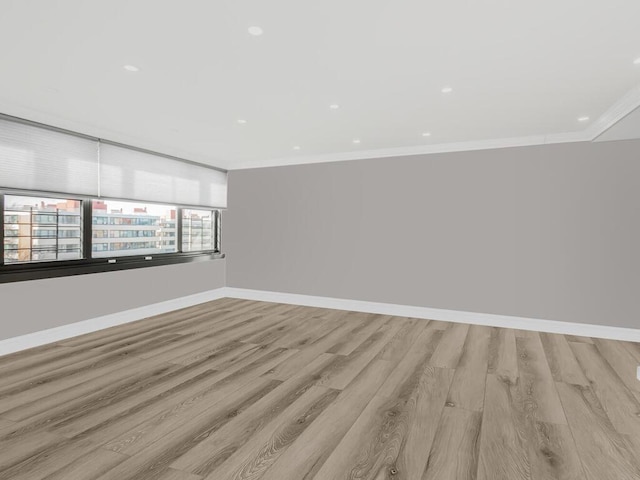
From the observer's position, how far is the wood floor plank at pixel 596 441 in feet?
6.63

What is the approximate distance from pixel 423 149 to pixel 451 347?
302 cm

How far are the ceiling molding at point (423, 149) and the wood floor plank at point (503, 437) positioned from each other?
137 inches

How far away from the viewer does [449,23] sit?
7.64 ft

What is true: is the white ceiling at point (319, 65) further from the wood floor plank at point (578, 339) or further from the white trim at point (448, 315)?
the wood floor plank at point (578, 339)

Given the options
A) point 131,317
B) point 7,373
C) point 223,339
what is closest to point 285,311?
point 223,339

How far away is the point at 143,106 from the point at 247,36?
6.57 ft

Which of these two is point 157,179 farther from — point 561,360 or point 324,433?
point 561,360

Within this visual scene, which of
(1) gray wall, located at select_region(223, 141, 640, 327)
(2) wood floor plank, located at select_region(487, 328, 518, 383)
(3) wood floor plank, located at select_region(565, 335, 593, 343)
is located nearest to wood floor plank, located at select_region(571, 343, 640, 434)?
(3) wood floor plank, located at select_region(565, 335, 593, 343)

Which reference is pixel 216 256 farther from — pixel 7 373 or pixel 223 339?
pixel 7 373

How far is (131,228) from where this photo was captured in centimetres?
623

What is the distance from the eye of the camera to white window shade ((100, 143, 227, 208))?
4953 millimetres

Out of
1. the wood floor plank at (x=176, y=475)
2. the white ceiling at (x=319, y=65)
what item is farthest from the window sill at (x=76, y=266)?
the wood floor plank at (x=176, y=475)

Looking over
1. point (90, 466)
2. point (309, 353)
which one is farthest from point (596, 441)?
point (90, 466)

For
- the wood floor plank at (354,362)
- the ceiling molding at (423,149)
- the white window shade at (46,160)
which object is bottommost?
the wood floor plank at (354,362)
